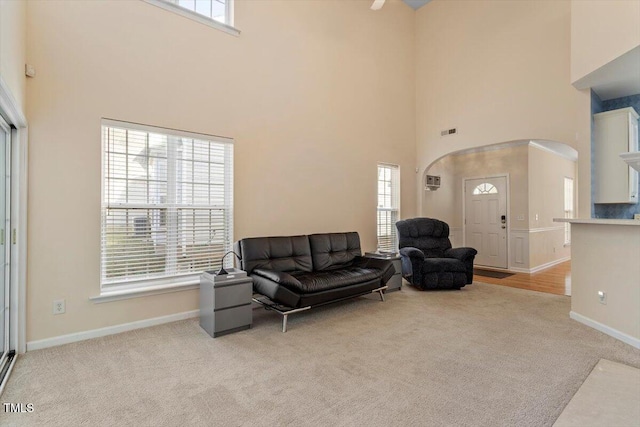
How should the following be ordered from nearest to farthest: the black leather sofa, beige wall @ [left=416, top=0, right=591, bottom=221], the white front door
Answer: the black leather sofa
beige wall @ [left=416, top=0, right=591, bottom=221]
the white front door

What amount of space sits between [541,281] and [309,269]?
14.3 ft

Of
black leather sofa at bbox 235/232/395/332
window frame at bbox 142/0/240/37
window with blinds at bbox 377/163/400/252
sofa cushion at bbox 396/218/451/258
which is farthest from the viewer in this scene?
window with blinds at bbox 377/163/400/252

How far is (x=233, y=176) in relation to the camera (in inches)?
156

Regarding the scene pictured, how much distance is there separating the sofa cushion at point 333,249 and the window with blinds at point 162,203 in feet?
3.64

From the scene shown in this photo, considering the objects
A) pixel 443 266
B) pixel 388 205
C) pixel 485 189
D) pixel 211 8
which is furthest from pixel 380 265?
pixel 485 189

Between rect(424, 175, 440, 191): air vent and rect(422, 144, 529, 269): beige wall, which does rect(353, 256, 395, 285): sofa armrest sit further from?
rect(424, 175, 440, 191): air vent

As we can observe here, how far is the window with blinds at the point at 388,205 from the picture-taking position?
5.90 meters

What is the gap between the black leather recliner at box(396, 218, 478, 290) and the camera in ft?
16.0

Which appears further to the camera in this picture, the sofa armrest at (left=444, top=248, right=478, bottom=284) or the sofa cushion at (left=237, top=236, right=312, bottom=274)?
the sofa armrest at (left=444, top=248, right=478, bottom=284)

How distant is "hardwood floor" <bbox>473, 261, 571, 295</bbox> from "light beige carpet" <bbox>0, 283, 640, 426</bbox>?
1692mm

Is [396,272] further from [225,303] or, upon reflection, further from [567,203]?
[567,203]

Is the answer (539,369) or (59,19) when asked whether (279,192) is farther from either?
(539,369)

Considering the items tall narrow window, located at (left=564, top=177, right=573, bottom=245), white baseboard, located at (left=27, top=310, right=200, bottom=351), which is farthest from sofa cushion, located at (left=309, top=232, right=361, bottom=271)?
tall narrow window, located at (left=564, top=177, right=573, bottom=245)

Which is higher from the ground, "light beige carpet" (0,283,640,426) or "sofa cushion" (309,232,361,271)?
"sofa cushion" (309,232,361,271)
